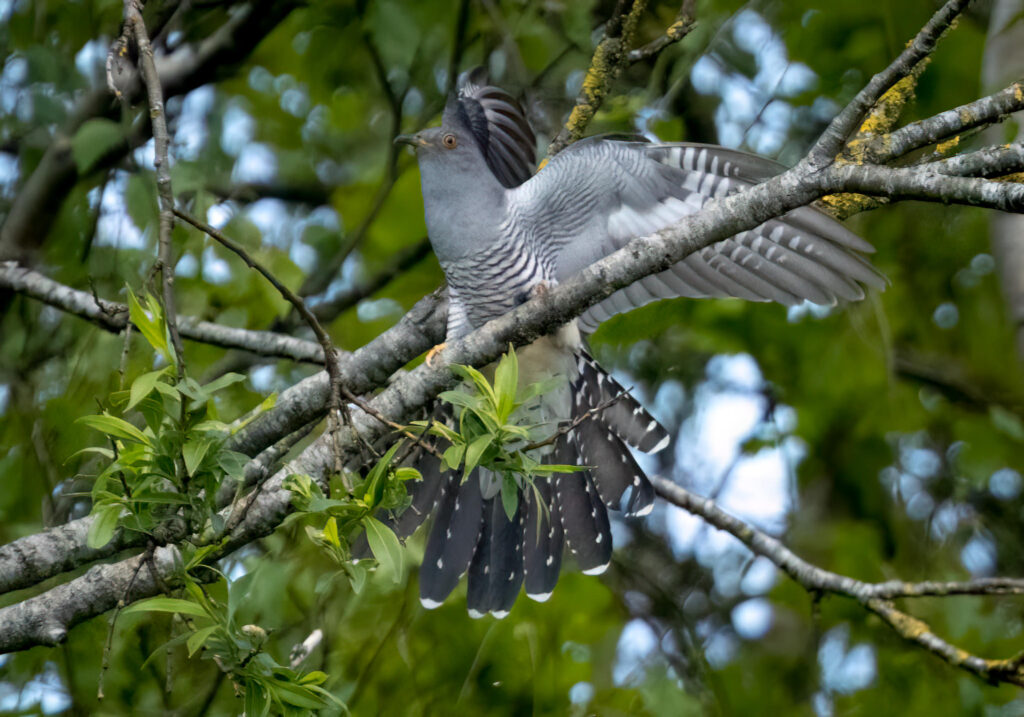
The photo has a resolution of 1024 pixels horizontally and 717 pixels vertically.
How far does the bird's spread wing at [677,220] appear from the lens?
2553mm

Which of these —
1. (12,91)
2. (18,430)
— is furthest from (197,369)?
(12,91)

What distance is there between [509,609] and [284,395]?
3.39ft

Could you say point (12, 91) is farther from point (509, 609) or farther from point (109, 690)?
point (509, 609)

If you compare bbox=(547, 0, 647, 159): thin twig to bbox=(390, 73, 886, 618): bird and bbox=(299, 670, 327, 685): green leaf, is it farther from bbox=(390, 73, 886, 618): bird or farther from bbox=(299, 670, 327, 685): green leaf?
bbox=(299, 670, 327, 685): green leaf

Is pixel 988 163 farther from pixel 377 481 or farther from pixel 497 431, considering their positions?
pixel 377 481

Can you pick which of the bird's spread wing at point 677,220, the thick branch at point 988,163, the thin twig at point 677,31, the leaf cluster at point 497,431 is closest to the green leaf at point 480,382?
the leaf cluster at point 497,431

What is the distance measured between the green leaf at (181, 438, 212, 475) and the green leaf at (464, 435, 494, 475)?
422mm

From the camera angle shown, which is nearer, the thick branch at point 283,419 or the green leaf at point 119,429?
the green leaf at point 119,429

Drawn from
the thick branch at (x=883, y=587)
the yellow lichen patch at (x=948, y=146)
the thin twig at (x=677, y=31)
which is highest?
the thin twig at (x=677, y=31)

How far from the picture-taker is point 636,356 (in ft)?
13.6

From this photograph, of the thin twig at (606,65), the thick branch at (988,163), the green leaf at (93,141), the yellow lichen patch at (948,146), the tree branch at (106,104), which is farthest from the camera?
the tree branch at (106,104)

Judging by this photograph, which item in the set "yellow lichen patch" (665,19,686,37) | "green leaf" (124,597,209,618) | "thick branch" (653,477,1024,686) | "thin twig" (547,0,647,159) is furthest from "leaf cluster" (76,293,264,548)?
"yellow lichen patch" (665,19,686,37)

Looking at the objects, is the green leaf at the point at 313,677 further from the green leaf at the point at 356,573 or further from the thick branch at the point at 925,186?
the thick branch at the point at 925,186

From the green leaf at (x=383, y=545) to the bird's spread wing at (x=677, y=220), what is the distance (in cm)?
138
